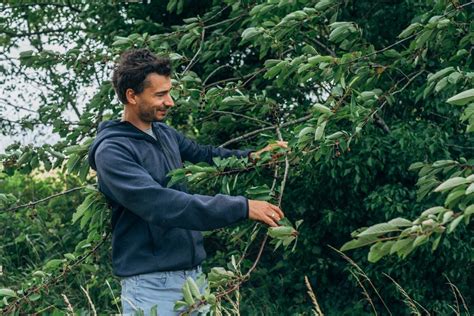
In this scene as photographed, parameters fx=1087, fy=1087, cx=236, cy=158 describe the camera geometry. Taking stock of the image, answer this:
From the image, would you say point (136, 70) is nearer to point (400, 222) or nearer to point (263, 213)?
point (263, 213)

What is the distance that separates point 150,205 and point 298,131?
109 cm

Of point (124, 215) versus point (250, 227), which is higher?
point (124, 215)

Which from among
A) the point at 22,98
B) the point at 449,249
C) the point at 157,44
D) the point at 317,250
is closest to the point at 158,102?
the point at 157,44

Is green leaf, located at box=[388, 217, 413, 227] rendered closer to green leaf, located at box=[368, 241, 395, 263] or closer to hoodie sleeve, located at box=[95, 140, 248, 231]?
green leaf, located at box=[368, 241, 395, 263]

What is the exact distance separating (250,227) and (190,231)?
1582mm

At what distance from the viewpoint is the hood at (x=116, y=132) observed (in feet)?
15.2

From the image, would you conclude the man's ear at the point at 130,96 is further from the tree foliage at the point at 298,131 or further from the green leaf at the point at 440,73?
the green leaf at the point at 440,73

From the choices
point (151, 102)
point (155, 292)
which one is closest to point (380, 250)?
point (155, 292)

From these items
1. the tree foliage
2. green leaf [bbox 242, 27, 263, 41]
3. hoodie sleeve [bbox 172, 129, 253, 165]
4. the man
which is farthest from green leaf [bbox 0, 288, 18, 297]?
green leaf [bbox 242, 27, 263, 41]

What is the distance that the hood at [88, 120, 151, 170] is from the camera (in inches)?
182

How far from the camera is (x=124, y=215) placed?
4.67 meters

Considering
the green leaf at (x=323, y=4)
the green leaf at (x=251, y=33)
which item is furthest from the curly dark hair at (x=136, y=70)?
the green leaf at (x=323, y=4)

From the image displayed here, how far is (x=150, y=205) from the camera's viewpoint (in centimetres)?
436

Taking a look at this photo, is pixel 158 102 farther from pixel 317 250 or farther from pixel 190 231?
pixel 317 250
